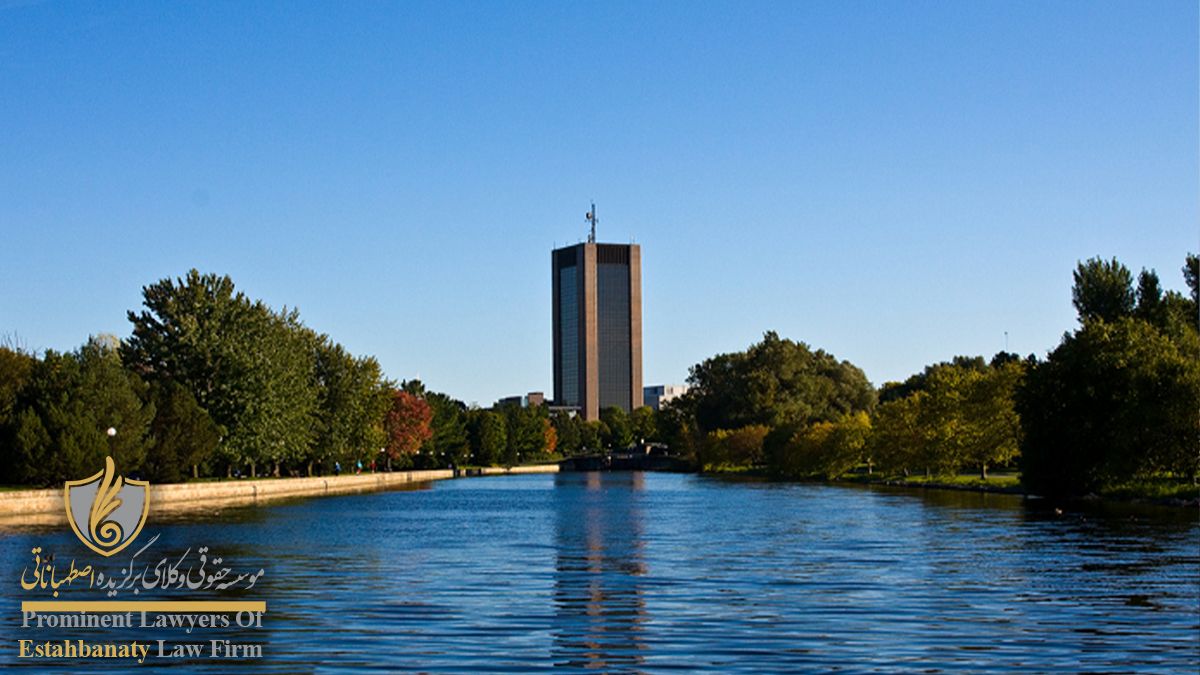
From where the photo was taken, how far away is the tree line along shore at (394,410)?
170 ft

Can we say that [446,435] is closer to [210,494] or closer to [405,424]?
[405,424]

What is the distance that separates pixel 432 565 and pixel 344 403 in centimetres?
7292

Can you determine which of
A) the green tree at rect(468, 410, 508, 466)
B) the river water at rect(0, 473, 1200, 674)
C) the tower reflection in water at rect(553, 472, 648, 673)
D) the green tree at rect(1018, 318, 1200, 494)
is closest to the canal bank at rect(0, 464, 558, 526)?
the river water at rect(0, 473, 1200, 674)

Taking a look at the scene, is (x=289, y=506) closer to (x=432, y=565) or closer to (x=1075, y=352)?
(x=432, y=565)

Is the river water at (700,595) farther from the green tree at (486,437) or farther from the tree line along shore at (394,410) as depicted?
the green tree at (486,437)

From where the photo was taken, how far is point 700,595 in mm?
22094

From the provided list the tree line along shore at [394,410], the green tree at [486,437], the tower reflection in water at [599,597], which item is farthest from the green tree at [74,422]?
the green tree at [486,437]

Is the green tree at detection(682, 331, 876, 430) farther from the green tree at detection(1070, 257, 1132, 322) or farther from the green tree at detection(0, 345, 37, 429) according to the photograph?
the green tree at detection(0, 345, 37, 429)

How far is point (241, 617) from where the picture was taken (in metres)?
18.6

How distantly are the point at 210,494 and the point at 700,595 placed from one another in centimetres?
5186

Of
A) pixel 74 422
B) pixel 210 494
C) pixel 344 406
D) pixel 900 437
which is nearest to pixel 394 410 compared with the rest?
pixel 344 406

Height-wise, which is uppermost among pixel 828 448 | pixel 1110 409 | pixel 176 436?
pixel 1110 409

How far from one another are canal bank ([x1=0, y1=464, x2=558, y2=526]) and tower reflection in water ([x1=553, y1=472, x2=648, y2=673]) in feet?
67.1

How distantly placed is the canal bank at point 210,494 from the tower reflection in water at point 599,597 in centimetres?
2046
